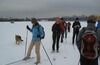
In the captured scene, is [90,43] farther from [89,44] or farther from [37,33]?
[37,33]

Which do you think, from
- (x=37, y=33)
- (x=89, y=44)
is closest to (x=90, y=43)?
(x=89, y=44)

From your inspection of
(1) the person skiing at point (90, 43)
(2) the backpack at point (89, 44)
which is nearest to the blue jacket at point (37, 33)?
(1) the person skiing at point (90, 43)

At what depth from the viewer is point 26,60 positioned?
7625 mm

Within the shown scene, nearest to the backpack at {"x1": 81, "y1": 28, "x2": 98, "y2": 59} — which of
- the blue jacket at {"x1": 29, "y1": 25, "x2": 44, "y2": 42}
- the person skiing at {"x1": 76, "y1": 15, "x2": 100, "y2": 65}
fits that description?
the person skiing at {"x1": 76, "y1": 15, "x2": 100, "y2": 65}

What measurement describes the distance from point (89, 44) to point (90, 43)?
32 millimetres

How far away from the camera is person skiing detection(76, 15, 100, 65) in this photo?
379 centimetres

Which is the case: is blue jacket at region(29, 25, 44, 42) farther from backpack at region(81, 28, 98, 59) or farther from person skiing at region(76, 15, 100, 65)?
backpack at region(81, 28, 98, 59)

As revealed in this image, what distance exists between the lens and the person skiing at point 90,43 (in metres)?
3.79

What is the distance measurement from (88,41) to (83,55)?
367 millimetres

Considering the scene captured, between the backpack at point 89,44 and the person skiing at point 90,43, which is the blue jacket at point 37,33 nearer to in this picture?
the person skiing at point 90,43

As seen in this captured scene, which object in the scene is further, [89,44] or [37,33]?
[37,33]

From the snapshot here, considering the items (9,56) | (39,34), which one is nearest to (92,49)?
(39,34)

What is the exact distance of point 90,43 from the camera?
380cm

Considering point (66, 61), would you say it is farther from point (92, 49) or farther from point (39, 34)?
point (92, 49)
